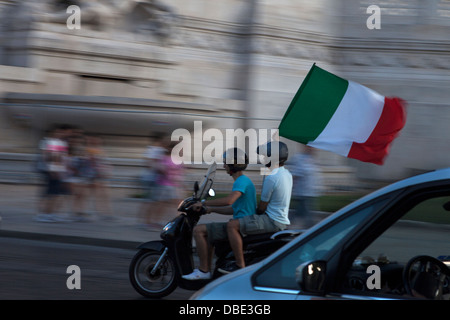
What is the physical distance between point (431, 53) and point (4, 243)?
15.9m

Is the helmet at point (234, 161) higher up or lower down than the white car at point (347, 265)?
higher up

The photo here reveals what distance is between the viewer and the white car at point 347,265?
124 inches

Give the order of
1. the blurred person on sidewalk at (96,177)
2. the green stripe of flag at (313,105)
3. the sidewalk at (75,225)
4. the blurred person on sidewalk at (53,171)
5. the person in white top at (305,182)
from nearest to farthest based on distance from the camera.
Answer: the green stripe of flag at (313,105), the sidewalk at (75,225), the person in white top at (305,182), the blurred person on sidewalk at (53,171), the blurred person on sidewalk at (96,177)

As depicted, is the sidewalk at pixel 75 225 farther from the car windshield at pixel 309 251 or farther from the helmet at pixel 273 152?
the car windshield at pixel 309 251

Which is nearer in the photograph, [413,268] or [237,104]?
[413,268]

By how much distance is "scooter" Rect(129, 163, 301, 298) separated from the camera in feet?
21.4

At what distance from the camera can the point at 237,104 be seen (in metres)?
20.0

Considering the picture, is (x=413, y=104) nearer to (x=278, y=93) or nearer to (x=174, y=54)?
(x=278, y=93)

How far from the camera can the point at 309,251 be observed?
3365mm

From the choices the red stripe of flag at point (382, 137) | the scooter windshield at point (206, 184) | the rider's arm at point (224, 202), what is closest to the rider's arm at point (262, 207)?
the rider's arm at point (224, 202)

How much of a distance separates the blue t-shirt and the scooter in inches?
10.9

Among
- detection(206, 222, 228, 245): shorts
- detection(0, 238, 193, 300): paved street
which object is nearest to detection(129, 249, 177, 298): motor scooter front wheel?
detection(0, 238, 193, 300): paved street

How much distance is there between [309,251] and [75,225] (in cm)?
869

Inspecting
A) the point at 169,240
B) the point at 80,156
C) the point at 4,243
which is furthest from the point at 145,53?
the point at 169,240
